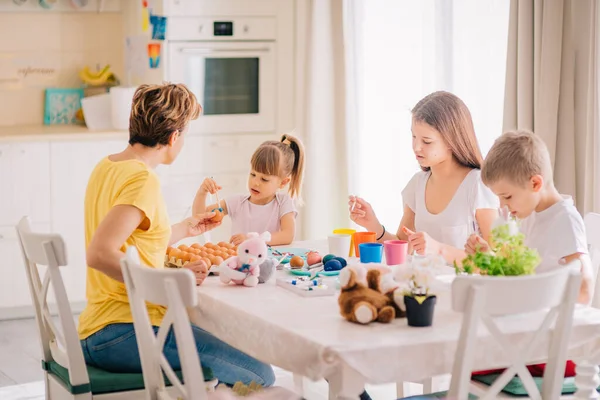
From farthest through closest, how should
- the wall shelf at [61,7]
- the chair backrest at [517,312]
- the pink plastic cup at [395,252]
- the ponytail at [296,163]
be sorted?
the wall shelf at [61,7]
the ponytail at [296,163]
the pink plastic cup at [395,252]
the chair backrest at [517,312]

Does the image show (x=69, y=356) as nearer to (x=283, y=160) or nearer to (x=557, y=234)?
(x=283, y=160)

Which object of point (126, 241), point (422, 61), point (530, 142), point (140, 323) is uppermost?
point (422, 61)

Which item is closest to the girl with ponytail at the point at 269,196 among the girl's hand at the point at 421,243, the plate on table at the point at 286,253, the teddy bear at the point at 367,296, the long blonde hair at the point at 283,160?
the long blonde hair at the point at 283,160

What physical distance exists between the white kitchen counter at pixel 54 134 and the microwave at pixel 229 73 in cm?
43

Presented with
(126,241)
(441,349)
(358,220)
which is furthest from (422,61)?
(441,349)

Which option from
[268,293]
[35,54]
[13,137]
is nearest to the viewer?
[268,293]

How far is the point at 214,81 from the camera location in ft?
16.5

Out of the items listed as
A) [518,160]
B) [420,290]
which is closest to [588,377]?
[420,290]

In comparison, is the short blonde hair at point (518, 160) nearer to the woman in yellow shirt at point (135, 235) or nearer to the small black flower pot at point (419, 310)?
the small black flower pot at point (419, 310)

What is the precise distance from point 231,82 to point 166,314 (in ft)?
10.3

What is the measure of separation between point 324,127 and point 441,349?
10.6 ft

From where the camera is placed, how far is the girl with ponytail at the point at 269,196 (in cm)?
322

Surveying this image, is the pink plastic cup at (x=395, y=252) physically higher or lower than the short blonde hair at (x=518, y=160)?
lower

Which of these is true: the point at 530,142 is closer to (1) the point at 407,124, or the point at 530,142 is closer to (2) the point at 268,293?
(2) the point at 268,293
